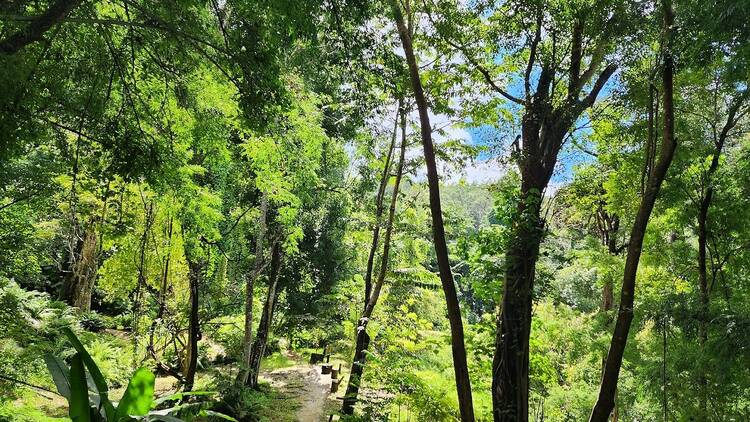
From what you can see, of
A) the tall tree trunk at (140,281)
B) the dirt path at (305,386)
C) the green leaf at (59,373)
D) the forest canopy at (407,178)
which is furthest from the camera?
the dirt path at (305,386)

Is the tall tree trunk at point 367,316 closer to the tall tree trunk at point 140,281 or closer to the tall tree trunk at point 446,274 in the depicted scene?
the tall tree trunk at point 446,274

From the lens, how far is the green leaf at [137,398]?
1.96 metres

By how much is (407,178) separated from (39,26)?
7103 millimetres

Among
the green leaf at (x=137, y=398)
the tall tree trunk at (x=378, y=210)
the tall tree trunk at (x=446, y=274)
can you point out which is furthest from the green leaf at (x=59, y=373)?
the tall tree trunk at (x=378, y=210)

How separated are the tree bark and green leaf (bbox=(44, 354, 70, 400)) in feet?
6.94

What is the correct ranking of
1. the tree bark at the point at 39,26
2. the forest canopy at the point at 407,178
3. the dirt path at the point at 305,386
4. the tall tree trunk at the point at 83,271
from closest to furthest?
the tree bark at the point at 39,26, the forest canopy at the point at 407,178, the dirt path at the point at 305,386, the tall tree trunk at the point at 83,271

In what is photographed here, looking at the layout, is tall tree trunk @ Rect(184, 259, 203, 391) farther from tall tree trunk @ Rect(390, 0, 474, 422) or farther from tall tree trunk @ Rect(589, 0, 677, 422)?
tall tree trunk @ Rect(589, 0, 677, 422)

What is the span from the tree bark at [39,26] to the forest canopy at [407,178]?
0.02 meters

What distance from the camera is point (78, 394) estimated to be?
1770 mm

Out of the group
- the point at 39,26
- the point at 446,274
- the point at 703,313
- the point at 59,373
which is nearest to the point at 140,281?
the point at 39,26

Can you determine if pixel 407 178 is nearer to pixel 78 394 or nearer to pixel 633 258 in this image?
pixel 633 258

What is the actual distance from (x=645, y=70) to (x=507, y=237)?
2.09 meters

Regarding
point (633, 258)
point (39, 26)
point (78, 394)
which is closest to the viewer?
point (78, 394)

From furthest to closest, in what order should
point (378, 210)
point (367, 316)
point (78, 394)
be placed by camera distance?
1. point (378, 210)
2. point (367, 316)
3. point (78, 394)
